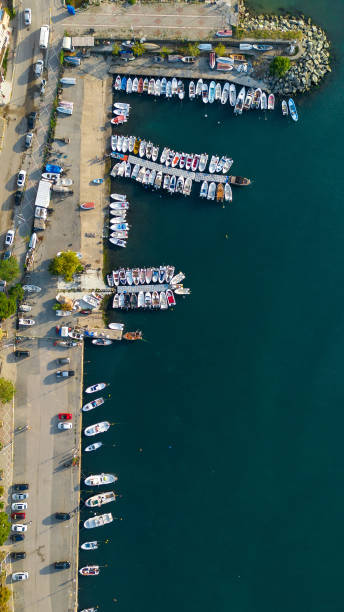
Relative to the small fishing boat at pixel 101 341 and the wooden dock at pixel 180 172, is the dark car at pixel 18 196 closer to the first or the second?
the wooden dock at pixel 180 172

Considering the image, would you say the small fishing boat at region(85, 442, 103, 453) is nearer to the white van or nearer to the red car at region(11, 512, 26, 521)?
the red car at region(11, 512, 26, 521)

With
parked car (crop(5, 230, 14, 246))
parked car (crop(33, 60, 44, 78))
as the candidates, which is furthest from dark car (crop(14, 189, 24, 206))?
parked car (crop(33, 60, 44, 78))

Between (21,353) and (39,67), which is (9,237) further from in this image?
(39,67)

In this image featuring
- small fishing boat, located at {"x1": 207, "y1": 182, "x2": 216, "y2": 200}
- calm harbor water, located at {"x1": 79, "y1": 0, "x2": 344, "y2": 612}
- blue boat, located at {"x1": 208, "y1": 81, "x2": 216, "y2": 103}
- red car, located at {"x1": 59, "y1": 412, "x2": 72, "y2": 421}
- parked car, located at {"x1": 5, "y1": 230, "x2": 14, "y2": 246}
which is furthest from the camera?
blue boat, located at {"x1": 208, "y1": 81, "x2": 216, "y2": 103}

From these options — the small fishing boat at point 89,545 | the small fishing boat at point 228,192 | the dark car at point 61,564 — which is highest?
the small fishing boat at point 228,192

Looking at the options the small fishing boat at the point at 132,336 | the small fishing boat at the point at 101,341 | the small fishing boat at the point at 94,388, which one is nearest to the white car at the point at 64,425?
the small fishing boat at the point at 94,388

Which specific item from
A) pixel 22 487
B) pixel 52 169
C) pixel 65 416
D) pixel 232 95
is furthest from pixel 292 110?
pixel 22 487

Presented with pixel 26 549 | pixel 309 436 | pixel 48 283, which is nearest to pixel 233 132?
pixel 48 283

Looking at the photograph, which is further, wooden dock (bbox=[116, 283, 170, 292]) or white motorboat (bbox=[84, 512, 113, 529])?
wooden dock (bbox=[116, 283, 170, 292])
